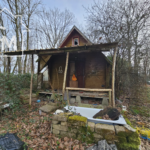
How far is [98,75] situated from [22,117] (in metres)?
5.04

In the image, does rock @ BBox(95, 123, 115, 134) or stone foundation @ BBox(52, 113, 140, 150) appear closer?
stone foundation @ BBox(52, 113, 140, 150)

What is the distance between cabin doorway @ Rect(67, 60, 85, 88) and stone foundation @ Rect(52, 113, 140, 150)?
4.34 meters

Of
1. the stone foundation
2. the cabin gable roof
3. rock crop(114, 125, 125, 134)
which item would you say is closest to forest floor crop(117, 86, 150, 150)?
the stone foundation

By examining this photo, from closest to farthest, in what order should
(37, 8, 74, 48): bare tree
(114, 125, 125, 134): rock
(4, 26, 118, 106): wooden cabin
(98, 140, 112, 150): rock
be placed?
(98, 140, 112, 150): rock < (114, 125, 125, 134): rock < (4, 26, 118, 106): wooden cabin < (37, 8, 74, 48): bare tree

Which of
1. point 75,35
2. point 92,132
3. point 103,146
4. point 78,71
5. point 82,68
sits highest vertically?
point 75,35

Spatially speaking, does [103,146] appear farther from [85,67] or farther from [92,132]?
[85,67]

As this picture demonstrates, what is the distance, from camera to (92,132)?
7.85 ft

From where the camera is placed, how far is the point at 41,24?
1831cm

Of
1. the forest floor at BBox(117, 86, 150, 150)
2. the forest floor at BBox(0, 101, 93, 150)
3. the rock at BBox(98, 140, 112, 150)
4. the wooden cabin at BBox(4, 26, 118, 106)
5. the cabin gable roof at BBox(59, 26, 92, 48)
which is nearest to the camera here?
the rock at BBox(98, 140, 112, 150)

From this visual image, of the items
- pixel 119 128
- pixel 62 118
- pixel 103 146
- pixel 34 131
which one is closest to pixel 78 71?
pixel 62 118

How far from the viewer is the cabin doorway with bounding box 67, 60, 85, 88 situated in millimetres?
7012

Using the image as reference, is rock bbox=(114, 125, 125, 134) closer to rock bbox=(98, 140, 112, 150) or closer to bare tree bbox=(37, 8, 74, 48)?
rock bbox=(98, 140, 112, 150)

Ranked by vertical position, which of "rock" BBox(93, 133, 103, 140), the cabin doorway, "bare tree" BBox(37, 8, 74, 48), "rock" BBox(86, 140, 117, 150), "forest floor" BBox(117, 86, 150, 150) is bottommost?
"forest floor" BBox(117, 86, 150, 150)

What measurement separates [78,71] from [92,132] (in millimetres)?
5042
